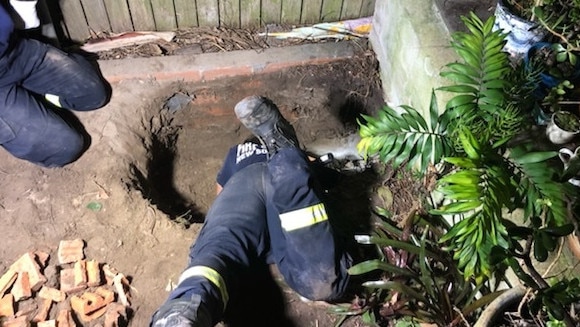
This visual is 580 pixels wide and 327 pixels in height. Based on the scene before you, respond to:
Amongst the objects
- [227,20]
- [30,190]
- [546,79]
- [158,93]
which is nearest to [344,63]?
[227,20]

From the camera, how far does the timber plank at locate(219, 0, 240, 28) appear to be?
10.2 feet

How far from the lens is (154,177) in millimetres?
2928

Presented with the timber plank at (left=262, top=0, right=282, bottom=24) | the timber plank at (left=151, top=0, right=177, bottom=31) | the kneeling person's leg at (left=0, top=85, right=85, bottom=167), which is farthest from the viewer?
the timber plank at (left=262, top=0, right=282, bottom=24)

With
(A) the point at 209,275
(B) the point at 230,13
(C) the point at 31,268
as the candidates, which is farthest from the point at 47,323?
(B) the point at 230,13

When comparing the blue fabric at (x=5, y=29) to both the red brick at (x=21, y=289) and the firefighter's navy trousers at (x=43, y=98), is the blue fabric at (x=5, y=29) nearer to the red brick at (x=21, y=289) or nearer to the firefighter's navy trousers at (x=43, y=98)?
the firefighter's navy trousers at (x=43, y=98)

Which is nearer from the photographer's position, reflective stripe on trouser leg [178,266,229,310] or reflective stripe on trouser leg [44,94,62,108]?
reflective stripe on trouser leg [178,266,229,310]

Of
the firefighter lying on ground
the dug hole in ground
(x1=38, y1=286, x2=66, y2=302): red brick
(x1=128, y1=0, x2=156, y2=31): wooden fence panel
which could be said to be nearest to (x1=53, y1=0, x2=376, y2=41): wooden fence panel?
(x1=128, y1=0, x2=156, y2=31): wooden fence panel

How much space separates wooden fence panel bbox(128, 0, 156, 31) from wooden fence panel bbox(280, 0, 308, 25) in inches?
33.0

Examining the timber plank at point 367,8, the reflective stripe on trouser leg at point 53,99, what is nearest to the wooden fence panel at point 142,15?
the reflective stripe on trouser leg at point 53,99

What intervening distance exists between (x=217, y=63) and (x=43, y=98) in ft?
3.35

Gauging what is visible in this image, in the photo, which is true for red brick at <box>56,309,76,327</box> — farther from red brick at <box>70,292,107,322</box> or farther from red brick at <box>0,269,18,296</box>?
red brick at <box>0,269,18,296</box>

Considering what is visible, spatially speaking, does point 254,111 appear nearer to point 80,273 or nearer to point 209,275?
point 209,275

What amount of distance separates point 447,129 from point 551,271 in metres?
0.67

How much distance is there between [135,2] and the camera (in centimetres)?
300
